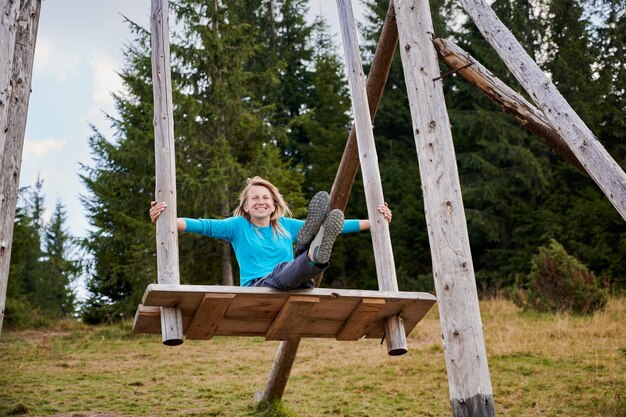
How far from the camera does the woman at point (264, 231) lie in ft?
14.5

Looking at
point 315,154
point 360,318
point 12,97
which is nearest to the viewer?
point 360,318

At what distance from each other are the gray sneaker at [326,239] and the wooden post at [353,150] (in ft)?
6.69

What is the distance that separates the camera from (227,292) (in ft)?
13.9

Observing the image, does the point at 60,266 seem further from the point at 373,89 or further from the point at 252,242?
the point at 252,242

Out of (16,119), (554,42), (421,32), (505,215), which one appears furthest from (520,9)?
(16,119)

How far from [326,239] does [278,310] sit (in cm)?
70

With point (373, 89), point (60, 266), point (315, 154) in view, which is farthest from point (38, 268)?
point (373, 89)

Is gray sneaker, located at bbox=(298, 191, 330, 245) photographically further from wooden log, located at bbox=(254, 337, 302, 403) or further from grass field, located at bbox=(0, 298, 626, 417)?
grass field, located at bbox=(0, 298, 626, 417)

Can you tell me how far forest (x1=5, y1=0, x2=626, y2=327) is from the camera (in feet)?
54.1

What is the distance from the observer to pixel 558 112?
472 cm

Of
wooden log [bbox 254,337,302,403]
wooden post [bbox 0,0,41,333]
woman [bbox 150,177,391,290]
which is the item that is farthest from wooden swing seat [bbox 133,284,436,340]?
wooden log [bbox 254,337,302,403]

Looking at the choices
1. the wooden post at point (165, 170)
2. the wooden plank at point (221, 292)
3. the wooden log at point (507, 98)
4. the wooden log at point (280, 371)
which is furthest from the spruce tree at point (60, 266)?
the wooden plank at point (221, 292)

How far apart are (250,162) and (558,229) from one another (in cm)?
936

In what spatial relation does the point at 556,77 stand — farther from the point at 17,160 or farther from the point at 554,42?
the point at 17,160
